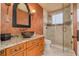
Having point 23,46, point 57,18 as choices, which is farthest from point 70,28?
point 23,46

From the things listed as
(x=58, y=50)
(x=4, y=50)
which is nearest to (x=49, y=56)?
(x=58, y=50)

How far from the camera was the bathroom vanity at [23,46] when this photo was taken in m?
1.23

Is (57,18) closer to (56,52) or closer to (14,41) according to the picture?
(56,52)

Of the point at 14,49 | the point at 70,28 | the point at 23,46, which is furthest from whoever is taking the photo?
the point at 70,28

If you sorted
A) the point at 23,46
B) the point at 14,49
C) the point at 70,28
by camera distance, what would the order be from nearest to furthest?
the point at 14,49 < the point at 23,46 < the point at 70,28

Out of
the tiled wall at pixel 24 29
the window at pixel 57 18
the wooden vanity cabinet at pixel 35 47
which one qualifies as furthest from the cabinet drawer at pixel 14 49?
the window at pixel 57 18

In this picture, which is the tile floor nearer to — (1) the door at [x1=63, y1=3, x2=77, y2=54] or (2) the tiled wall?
(1) the door at [x1=63, y1=3, x2=77, y2=54]

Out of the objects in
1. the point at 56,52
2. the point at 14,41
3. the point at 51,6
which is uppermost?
the point at 51,6

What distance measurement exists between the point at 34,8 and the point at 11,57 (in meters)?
0.75

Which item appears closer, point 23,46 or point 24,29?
point 23,46

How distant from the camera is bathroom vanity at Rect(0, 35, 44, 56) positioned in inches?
48.4

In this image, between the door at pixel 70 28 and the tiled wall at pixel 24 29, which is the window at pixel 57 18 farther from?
the tiled wall at pixel 24 29

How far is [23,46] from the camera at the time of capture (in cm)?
143

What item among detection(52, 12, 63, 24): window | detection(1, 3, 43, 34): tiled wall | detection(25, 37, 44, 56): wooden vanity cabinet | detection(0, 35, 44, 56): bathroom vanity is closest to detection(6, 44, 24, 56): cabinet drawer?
detection(0, 35, 44, 56): bathroom vanity
